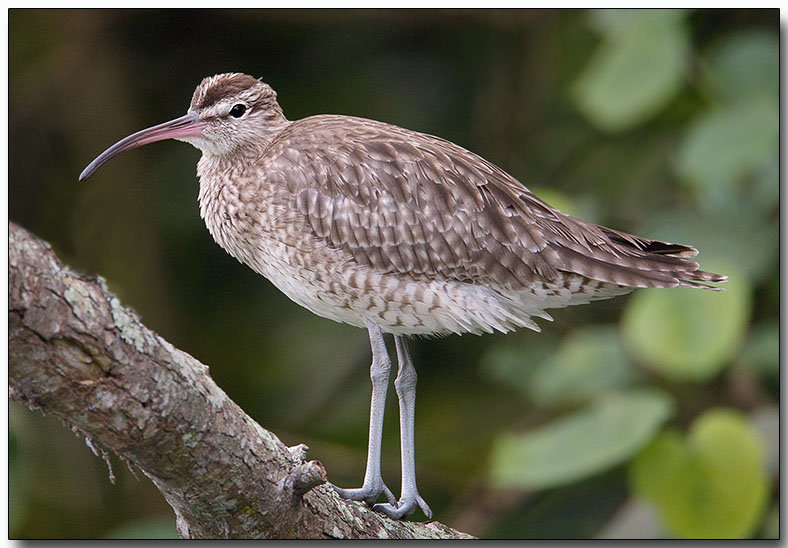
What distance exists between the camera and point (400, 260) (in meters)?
2.80

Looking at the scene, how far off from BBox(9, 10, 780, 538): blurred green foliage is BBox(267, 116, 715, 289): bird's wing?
0.89 meters

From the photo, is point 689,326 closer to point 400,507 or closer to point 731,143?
point 731,143

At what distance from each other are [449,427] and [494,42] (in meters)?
1.88

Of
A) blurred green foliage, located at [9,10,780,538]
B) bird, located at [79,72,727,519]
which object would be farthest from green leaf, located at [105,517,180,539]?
bird, located at [79,72,727,519]

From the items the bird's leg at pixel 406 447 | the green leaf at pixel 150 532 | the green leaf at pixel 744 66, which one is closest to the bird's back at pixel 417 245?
the bird's leg at pixel 406 447

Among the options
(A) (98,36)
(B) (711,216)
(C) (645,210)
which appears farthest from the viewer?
(A) (98,36)

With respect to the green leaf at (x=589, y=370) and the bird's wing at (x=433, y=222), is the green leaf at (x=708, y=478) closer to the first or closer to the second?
the green leaf at (x=589, y=370)

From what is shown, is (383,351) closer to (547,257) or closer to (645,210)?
(547,257)

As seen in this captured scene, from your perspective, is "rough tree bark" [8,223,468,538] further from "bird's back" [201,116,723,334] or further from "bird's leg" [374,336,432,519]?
"bird's back" [201,116,723,334]

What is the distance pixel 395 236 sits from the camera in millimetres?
2805

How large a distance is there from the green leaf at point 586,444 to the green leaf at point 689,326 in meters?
0.16

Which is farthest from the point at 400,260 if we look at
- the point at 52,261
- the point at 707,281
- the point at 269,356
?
the point at 269,356

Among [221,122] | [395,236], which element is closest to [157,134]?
[221,122]

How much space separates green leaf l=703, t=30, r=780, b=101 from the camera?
3783 mm
